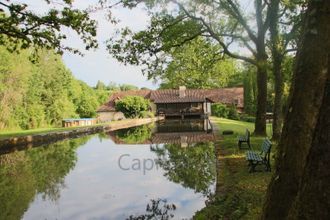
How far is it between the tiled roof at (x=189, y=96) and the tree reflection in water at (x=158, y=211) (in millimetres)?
54586

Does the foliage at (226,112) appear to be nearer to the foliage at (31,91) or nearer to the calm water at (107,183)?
the foliage at (31,91)

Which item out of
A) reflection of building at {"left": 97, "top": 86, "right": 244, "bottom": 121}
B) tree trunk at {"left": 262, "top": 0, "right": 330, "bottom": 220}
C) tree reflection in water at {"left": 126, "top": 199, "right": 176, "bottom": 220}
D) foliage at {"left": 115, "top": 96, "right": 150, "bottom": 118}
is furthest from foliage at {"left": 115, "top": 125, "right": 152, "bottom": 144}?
reflection of building at {"left": 97, "top": 86, "right": 244, "bottom": 121}

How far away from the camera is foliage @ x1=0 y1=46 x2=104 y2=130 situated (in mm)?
34438

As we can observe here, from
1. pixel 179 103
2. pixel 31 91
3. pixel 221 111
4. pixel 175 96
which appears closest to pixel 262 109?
pixel 31 91

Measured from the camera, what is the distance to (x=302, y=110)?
4.32 meters

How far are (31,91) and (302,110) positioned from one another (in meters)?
37.1

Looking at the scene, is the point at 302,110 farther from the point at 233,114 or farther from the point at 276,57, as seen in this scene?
the point at 233,114

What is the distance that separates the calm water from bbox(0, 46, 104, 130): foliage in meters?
14.8

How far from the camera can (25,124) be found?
123 feet

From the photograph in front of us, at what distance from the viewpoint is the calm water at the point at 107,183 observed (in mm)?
8836

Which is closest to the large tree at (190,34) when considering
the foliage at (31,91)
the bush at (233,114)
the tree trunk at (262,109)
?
the tree trunk at (262,109)

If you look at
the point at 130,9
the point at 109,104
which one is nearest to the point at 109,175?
the point at 130,9

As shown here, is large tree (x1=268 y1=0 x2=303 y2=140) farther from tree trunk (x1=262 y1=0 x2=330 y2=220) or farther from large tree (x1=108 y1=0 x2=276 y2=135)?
tree trunk (x1=262 y1=0 x2=330 y2=220)

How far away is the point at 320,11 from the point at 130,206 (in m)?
6.52
